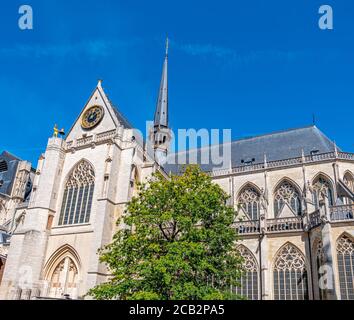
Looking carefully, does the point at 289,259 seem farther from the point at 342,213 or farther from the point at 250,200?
the point at 250,200

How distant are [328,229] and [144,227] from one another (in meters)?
7.25

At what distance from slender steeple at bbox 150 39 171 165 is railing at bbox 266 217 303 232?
15.2 metres

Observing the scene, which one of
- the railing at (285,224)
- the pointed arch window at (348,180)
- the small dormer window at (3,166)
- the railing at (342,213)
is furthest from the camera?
the small dormer window at (3,166)

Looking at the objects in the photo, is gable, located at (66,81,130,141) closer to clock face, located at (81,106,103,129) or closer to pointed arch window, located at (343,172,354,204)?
clock face, located at (81,106,103,129)

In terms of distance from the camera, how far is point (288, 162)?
21531 mm

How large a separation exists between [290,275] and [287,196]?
721 cm

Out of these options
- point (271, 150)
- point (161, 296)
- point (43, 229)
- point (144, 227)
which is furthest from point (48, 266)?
point (271, 150)

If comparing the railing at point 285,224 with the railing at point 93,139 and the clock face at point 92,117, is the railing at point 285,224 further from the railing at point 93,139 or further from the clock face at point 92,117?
the clock face at point 92,117

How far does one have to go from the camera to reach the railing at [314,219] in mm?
14189

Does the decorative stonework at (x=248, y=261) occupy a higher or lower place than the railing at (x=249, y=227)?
lower

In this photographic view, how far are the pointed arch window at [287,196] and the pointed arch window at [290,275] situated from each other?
5804 millimetres

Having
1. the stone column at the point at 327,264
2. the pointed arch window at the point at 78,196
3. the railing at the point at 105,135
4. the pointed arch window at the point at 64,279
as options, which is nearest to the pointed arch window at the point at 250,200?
the stone column at the point at 327,264

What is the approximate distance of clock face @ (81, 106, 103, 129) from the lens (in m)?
22.3

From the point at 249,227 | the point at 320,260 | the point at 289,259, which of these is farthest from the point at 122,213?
the point at 320,260
